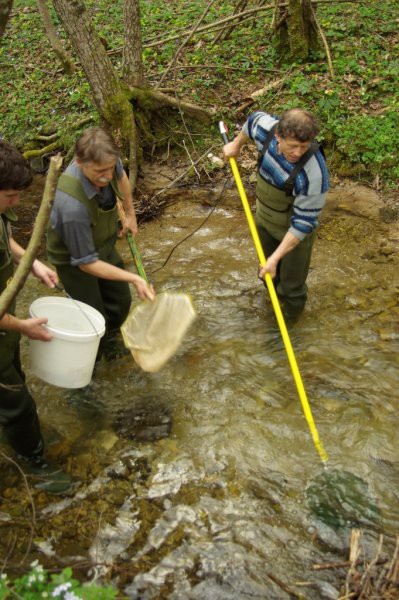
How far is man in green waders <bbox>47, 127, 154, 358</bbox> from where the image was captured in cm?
291

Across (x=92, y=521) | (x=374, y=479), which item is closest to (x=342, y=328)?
(x=374, y=479)

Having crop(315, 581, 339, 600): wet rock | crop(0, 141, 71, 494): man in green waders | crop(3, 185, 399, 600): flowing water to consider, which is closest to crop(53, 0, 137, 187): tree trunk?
crop(3, 185, 399, 600): flowing water

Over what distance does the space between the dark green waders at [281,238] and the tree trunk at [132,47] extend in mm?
3759

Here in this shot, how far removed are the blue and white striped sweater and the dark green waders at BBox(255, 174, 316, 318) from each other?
147 millimetres

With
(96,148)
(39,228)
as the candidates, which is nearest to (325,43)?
(96,148)

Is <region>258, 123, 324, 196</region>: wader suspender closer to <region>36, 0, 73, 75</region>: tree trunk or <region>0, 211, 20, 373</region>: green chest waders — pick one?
<region>0, 211, 20, 373</region>: green chest waders

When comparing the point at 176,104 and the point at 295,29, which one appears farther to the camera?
the point at 295,29

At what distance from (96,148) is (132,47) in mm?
4516

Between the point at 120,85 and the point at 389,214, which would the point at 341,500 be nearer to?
the point at 389,214

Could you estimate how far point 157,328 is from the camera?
11.6 feet

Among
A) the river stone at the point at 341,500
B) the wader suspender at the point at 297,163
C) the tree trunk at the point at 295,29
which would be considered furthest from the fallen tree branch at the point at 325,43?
the river stone at the point at 341,500

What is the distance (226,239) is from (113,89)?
239cm

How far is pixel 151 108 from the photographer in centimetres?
699

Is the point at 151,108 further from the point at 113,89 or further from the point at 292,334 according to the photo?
the point at 292,334
